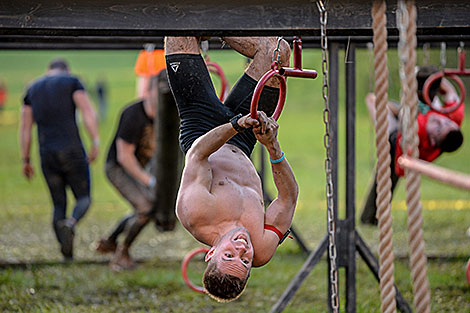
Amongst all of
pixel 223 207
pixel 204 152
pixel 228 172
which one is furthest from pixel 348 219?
pixel 204 152

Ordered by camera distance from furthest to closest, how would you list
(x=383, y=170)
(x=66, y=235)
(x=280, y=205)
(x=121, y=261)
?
(x=121, y=261), (x=66, y=235), (x=280, y=205), (x=383, y=170)

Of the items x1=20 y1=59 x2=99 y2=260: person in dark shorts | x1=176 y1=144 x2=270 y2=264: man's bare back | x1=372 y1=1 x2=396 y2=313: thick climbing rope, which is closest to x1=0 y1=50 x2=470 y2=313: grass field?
x1=20 y1=59 x2=99 y2=260: person in dark shorts

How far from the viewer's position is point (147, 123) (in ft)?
23.6

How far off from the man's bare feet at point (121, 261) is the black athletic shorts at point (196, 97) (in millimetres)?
3529

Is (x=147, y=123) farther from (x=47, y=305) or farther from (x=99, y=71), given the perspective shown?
(x=99, y=71)

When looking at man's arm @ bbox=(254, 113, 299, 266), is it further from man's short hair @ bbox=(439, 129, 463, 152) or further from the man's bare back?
man's short hair @ bbox=(439, 129, 463, 152)

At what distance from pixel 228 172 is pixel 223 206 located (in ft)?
0.76

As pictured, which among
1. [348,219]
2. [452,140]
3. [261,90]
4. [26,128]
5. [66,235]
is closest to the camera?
[261,90]

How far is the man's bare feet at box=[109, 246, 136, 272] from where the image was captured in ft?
23.3

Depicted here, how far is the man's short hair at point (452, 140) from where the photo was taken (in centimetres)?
588

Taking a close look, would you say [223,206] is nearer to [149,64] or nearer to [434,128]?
[434,128]

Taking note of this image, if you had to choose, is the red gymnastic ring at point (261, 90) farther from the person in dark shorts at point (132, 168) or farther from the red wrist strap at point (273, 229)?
the person in dark shorts at point (132, 168)

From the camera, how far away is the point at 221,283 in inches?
136

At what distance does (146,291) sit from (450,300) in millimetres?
2696
